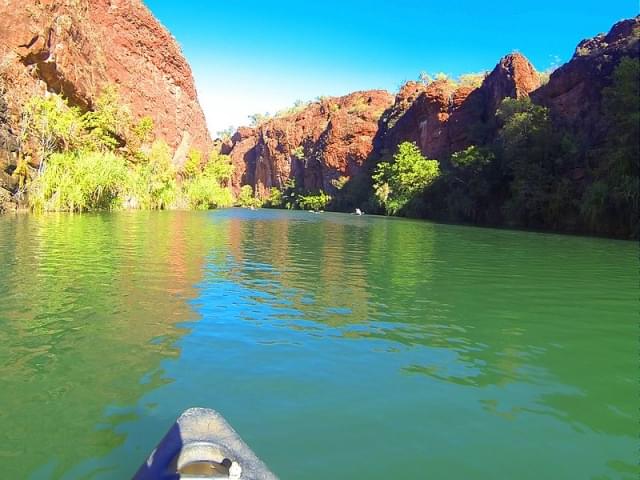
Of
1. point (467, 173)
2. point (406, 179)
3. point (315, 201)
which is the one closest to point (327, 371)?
point (467, 173)

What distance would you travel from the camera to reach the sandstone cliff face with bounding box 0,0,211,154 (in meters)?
33.6

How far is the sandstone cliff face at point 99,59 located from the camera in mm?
33594

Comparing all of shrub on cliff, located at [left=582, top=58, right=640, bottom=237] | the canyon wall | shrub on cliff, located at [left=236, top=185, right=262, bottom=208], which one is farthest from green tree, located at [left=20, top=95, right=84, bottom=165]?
shrub on cliff, located at [left=236, top=185, right=262, bottom=208]

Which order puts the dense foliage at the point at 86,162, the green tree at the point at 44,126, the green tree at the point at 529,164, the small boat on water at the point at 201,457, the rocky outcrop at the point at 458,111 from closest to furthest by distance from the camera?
the small boat on water at the point at 201,457 < the dense foliage at the point at 86,162 < the green tree at the point at 44,126 < the green tree at the point at 529,164 < the rocky outcrop at the point at 458,111

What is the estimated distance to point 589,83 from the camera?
38.9 metres

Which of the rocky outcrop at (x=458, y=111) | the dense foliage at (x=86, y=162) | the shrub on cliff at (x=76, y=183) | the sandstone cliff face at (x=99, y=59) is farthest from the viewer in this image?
the rocky outcrop at (x=458, y=111)

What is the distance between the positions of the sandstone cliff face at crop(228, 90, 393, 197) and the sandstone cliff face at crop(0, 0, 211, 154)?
66.8 ft

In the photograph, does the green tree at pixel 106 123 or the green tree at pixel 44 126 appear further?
the green tree at pixel 106 123

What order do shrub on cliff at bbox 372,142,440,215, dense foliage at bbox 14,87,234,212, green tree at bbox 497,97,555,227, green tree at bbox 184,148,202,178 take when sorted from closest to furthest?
1. dense foliage at bbox 14,87,234,212
2. green tree at bbox 497,97,555,227
3. shrub on cliff at bbox 372,142,440,215
4. green tree at bbox 184,148,202,178

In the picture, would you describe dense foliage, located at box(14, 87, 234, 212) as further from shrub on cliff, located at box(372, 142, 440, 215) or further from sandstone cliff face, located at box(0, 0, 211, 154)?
shrub on cliff, located at box(372, 142, 440, 215)

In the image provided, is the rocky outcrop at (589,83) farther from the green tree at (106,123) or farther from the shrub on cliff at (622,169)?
the green tree at (106,123)

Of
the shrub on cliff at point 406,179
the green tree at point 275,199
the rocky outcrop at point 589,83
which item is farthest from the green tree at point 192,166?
the rocky outcrop at point 589,83

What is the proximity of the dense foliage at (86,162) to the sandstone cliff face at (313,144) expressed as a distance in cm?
3713

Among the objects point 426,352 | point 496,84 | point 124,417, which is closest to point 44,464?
point 124,417
